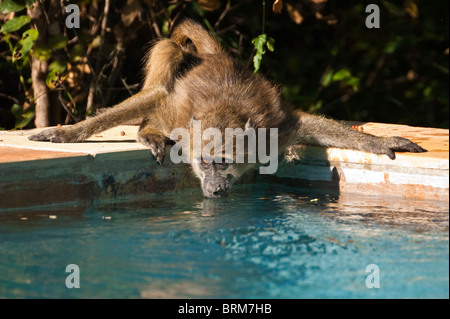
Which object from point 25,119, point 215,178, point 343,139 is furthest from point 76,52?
point 343,139

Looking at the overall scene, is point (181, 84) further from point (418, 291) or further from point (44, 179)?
point (418, 291)

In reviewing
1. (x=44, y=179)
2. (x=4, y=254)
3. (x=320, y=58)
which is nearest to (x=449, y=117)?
(x=320, y=58)

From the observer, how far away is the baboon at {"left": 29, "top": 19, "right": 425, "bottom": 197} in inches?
211

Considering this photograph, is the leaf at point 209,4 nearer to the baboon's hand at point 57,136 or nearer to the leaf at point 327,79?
the leaf at point 327,79

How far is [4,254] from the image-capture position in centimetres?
396

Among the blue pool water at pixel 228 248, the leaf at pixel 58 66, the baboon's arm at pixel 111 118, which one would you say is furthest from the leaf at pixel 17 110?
the blue pool water at pixel 228 248

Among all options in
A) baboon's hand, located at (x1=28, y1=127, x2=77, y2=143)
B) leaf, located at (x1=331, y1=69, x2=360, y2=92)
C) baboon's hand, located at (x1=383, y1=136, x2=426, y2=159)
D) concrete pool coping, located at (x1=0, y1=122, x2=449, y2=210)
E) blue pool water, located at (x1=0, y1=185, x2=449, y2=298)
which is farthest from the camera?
leaf, located at (x1=331, y1=69, x2=360, y2=92)

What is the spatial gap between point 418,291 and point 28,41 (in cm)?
476

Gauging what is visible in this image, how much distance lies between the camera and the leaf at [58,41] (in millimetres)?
7191

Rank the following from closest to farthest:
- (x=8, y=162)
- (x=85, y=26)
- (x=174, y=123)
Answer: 1. (x=8, y=162)
2. (x=174, y=123)
3. (x=85, y=26)

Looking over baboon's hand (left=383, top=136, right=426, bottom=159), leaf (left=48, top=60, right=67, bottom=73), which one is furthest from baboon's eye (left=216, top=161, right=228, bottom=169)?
leaf (left=48, top=60, right=67, bottom=73)

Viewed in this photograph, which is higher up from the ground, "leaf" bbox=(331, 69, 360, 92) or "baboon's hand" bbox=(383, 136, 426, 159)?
"leaf" bbox=(331, 69, 360, 92)

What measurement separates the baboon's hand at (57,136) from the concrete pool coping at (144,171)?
8cm

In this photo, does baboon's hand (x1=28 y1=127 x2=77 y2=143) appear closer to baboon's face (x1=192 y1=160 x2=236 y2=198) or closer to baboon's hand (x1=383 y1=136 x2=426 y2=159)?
baboon's face (x1=192 y1=160 x2=236 y2=198)
